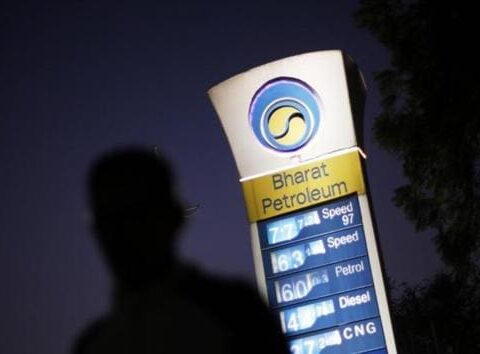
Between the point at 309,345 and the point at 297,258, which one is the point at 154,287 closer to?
the point at 309,345

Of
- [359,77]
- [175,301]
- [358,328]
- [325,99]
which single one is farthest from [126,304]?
[359,77]

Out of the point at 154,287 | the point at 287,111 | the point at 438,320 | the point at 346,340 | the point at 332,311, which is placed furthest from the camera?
the point at 438,320

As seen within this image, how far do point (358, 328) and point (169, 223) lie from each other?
6.83 metres

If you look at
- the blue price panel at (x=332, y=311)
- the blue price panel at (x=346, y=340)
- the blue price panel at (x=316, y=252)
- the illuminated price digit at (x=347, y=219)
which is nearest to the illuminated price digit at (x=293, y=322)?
the blue price panel at (x=332, y=311)

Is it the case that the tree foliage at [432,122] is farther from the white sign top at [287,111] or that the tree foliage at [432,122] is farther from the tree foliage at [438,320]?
the tree foliage at [438,320]

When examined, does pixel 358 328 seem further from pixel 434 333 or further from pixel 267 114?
pixel 434 333

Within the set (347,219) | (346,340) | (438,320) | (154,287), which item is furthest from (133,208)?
(438,320)

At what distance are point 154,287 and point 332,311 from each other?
22.8 ft

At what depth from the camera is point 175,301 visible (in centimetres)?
124

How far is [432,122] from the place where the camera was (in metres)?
13.9

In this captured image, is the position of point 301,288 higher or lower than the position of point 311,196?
lower

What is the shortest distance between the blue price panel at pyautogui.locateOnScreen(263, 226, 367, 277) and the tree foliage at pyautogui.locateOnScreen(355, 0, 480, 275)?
6353 millimetres

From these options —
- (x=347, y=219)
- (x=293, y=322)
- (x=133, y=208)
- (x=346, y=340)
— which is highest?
(x=347, y=219)

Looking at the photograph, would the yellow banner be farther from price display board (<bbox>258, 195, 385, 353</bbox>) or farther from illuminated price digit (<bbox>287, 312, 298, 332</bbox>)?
illuminated price digit (<bbox>287, 312, 298, 332</bbox>)
